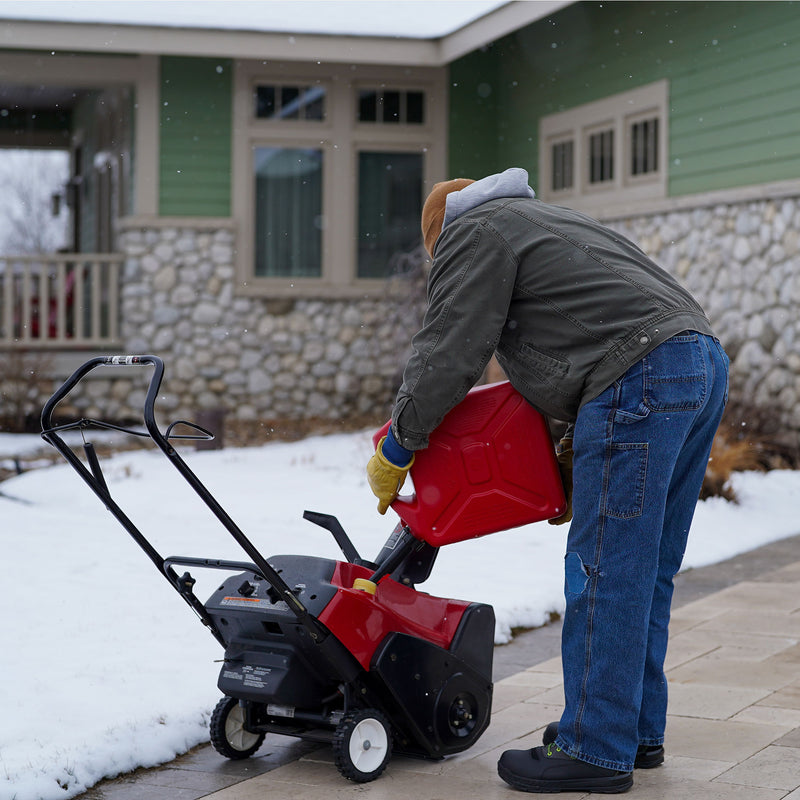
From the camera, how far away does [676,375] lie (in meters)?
2.77

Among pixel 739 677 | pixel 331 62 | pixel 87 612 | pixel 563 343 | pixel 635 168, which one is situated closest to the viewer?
pixel 563 343

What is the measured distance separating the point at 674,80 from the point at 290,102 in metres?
4.31

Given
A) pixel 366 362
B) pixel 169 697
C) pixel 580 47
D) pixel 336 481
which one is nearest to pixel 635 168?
pixel 580 47

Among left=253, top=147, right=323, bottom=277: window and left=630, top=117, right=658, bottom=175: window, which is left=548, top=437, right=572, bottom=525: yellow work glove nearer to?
left=630, top=117, right=658, bottom=175: window

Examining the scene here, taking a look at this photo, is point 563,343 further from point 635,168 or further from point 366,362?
point 366,362

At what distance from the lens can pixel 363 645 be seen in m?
2.88

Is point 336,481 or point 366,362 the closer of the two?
point 336,481

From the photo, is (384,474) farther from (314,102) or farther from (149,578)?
(314,102)

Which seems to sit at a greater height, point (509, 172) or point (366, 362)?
point (509, 172)

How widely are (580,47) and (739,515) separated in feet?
20.7

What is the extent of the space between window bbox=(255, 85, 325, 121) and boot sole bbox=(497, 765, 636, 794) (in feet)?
35.5

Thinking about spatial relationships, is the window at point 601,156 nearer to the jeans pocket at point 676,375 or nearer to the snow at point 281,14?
the snow at point 281,14

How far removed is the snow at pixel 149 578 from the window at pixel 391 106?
4.54 metres

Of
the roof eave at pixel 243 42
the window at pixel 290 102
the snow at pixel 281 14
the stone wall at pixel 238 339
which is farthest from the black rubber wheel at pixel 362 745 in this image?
the window at pixel 290 102
